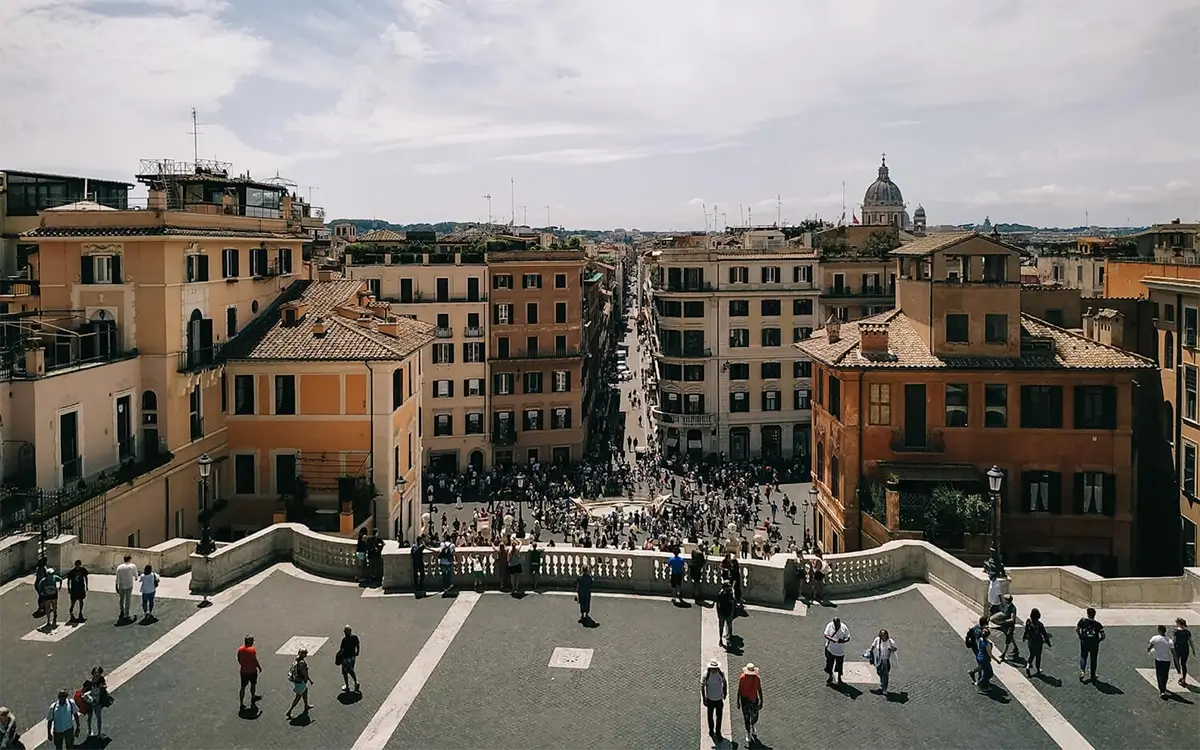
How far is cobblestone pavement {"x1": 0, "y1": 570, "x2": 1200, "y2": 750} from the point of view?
18312mm

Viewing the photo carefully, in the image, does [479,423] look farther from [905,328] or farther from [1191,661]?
[1191,661]

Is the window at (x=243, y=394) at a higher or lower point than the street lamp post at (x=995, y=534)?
higher

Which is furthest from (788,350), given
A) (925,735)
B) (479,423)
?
(925,735)

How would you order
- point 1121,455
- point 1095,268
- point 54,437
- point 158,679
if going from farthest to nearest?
point 1095,268
point 1121,455
point 54,437
point 158,679

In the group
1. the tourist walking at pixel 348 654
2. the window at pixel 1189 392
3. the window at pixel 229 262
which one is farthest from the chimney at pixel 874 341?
the tourist walking at pixel 348 654

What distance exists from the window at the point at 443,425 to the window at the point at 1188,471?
147ft

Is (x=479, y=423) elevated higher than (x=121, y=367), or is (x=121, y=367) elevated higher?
(x=121, y=367)

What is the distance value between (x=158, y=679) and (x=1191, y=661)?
21086 millimetres

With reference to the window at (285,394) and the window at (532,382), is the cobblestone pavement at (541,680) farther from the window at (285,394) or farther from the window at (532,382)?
the window at (532,382)

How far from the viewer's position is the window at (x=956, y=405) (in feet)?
126

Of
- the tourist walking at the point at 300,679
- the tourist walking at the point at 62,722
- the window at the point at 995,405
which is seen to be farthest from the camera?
the window at the point at 995,405

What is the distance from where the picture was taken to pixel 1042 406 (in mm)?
38250

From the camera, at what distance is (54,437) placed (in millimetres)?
30750

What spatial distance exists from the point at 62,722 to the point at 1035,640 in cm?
1799
